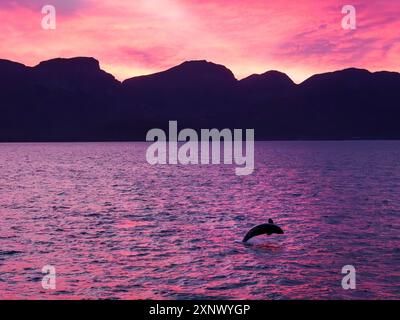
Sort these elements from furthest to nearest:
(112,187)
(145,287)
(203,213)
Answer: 1. (112,187)
2. (203,213)
3. (145,287)

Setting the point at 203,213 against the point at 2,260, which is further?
the point at 203,213

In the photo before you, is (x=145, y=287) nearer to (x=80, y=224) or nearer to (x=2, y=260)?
(x=2, y=260)

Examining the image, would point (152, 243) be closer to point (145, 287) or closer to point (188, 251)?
point (188, 251)

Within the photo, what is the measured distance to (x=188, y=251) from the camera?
28766 millimetres

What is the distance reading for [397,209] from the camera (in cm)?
4772

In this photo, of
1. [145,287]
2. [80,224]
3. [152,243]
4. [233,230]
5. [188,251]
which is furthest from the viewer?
[80,224]

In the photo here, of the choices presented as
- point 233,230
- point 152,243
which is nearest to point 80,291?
point 152,243
